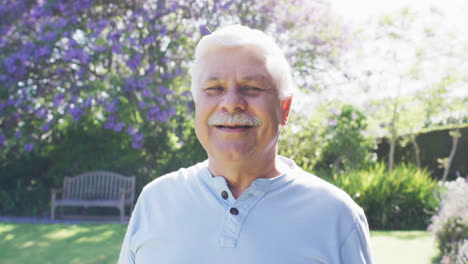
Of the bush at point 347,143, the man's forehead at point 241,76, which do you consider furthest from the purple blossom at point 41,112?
the man's forehead at point 241,76

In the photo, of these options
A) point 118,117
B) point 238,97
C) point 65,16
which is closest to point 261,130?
point 238,97

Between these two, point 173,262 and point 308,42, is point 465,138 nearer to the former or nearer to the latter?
point 308,42

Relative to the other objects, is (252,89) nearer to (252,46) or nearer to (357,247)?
(252,46)

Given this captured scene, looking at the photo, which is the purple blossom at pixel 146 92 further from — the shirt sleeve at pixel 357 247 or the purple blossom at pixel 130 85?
the shirt sleeve at pixel 357 247

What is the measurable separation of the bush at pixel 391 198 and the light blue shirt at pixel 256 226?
642cm

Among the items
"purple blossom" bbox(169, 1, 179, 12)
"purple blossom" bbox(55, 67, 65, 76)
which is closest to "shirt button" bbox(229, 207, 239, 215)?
"purple blossom" bbox(169, 1, 179, 12)

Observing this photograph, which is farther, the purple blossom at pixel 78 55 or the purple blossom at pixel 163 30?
the purple blossom at pixel 163 30

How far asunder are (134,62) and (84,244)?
8.89ft

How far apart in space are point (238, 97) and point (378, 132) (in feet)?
35.0

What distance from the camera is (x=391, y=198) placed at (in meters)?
7.83

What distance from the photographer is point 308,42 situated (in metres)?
6.99

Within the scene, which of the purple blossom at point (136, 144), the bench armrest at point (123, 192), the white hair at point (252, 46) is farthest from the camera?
the bench armrest at point (123, 192)

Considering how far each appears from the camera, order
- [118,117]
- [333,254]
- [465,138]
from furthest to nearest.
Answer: [465,138], [118,117], [333,254]

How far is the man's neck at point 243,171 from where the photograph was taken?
141cm
